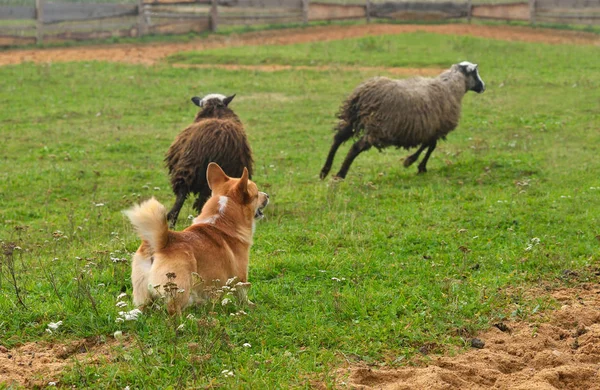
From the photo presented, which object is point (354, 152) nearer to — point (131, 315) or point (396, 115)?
point (396, 115)

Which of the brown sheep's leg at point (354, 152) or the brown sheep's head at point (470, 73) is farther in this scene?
the brown sheep's head at point (470, 73)

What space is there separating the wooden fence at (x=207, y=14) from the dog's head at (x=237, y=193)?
20.2 m

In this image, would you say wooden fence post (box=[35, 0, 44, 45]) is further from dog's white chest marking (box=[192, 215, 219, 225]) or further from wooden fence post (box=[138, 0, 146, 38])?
dog's white chest marking (box=[192, 215, 219, 225])

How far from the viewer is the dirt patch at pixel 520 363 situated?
4832mm

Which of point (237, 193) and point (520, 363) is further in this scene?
point (237, 193)

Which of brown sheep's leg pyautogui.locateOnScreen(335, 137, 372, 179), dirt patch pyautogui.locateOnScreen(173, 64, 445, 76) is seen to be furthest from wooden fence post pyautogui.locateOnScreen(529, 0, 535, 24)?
brown sheep's leg pyautogui.locateOnScreen(335, 137, 372, 179)

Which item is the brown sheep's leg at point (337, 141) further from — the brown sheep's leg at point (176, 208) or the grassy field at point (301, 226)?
the brown sheep's leg at point (176, 208)

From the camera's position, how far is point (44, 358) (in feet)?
16.5

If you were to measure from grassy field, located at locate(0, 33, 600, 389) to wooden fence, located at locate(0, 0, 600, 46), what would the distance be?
5668 millimetres

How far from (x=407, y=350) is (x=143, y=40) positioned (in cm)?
2226

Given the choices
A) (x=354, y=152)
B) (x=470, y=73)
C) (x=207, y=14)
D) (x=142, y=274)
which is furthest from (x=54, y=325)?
(x=207, y=14)

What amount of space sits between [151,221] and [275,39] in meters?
22.1

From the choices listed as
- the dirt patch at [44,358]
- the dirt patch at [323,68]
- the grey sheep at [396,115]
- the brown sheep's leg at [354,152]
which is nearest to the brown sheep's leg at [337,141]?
the grey sheep at [396,115]

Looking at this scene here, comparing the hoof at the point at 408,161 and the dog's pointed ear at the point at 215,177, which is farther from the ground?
the dog's pointed ear at the point at 215,177
